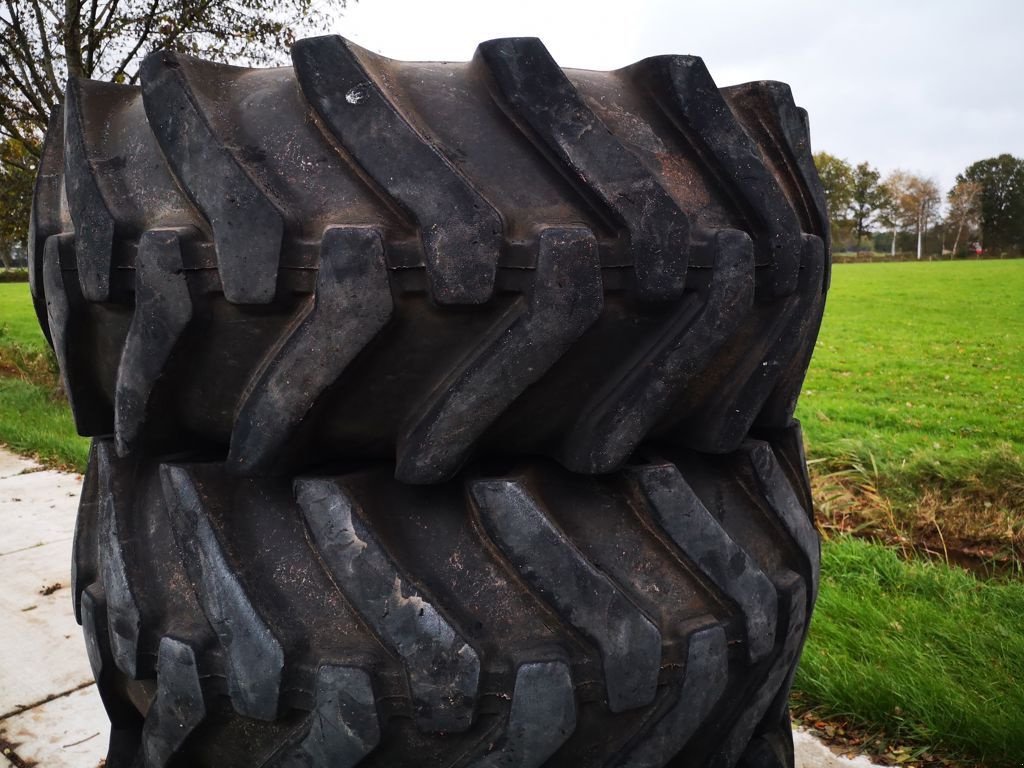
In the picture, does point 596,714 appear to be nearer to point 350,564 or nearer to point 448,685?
point 448,685

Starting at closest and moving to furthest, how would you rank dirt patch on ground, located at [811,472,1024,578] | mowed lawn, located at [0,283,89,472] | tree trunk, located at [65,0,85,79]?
dirt patch on ground, located at [811,472,1024,578]
mowed lawn, located at [0,283,89,472]
tree trunk, located at [65,0,85,79]

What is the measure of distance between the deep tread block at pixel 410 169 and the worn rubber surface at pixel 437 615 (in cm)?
28

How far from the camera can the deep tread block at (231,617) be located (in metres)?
1.04

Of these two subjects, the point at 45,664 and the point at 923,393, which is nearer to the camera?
the point at 45,664

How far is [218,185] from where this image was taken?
3.30 ft

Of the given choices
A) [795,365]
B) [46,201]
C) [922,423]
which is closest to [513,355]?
[795,365]

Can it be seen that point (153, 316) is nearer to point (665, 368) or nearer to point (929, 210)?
point (665, 368)

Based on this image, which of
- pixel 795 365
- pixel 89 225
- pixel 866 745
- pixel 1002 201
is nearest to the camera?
pixel 89 225

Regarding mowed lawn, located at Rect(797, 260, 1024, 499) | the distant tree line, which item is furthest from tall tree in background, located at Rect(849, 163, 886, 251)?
mowed lawn, located at Rect(797, 260, 1024, 499)

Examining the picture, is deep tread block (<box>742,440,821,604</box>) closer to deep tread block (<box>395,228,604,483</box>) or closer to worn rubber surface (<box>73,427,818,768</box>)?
worn rubber surface (<box>73,427,818,768</box>)

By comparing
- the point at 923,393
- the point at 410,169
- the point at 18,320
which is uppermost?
the point at 410,169

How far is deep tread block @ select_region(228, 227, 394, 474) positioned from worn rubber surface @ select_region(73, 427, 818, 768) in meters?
0.08

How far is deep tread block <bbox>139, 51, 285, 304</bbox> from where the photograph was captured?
977mm

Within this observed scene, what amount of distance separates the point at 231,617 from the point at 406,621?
0.76 ft
